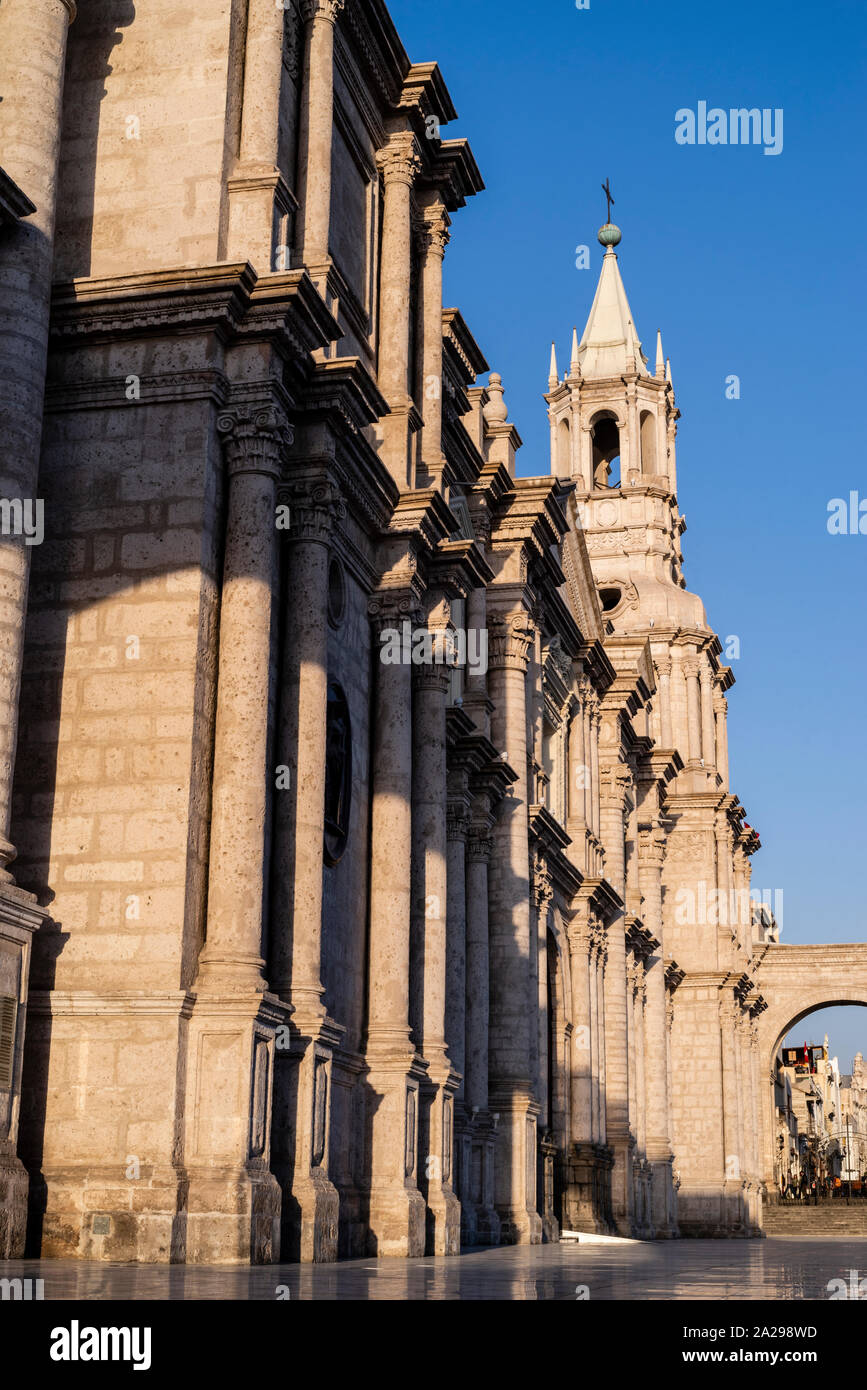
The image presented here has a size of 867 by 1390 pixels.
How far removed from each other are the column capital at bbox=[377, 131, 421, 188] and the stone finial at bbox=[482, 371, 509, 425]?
10268 mm

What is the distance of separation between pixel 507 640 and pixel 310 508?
15046 mm

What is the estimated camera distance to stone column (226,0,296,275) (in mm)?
18281

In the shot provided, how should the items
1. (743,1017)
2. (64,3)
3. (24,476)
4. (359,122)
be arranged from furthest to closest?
(743,1017) < (359,122) < (64,3) < (24,476)

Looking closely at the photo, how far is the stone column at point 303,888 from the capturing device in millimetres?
16969

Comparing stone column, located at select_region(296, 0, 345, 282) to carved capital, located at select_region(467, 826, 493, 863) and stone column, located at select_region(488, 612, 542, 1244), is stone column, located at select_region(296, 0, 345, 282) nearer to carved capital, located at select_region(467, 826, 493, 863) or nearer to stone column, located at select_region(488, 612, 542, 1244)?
carved capital, located at select_region(467, 826, 493, 863)

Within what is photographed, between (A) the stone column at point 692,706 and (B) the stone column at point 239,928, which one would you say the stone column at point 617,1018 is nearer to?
(A) the stone column at point 692,706

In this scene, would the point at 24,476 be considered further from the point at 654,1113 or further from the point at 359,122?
the point at 654,1113

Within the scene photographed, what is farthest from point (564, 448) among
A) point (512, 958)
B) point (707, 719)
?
point (512, 958)

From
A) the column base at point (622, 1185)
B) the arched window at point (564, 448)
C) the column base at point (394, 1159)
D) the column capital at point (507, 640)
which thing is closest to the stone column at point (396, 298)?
the column base at point (394, 1159)

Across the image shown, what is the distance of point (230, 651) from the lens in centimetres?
1681

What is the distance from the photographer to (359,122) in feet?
78.4

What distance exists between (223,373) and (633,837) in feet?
114

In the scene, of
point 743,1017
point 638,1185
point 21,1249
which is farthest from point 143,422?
point 743,1017

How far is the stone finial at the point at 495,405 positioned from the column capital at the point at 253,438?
58.2ft
